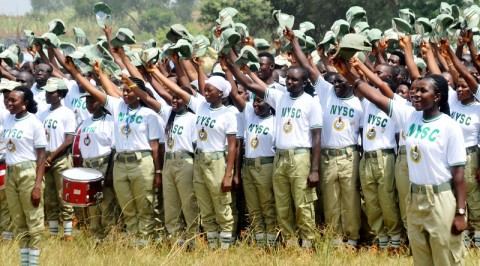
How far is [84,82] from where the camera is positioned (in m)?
11.5

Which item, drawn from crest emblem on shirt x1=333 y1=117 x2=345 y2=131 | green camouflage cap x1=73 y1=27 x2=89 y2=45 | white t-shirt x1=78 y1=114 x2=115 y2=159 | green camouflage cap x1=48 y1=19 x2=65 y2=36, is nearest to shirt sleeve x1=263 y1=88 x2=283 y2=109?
crest emblem on shirt x1=333 y1=117 x2=345 y2=131

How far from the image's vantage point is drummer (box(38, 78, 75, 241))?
1268 cm

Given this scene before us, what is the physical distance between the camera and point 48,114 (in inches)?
506

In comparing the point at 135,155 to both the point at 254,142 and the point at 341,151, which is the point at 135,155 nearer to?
the point at 254,142

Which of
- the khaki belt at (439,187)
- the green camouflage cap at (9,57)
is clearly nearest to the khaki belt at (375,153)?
the khaki belt at (439,187)

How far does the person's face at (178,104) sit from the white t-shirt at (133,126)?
283 millimetres

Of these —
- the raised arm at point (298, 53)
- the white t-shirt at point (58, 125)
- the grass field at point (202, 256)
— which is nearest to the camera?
the grass field at point (202, 256)

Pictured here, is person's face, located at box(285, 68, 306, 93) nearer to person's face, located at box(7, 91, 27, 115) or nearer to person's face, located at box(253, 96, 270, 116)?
person's face, located at box(253, 96, 270, 116)

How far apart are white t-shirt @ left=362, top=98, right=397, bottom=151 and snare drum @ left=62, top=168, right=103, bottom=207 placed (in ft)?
10.4

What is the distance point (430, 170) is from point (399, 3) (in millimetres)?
22006

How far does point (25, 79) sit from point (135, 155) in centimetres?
295

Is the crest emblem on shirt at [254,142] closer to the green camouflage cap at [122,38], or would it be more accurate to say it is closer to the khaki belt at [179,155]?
the khaki belt at [179,155]

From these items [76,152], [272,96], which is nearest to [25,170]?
[76,152]

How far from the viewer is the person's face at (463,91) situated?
1085 cm
